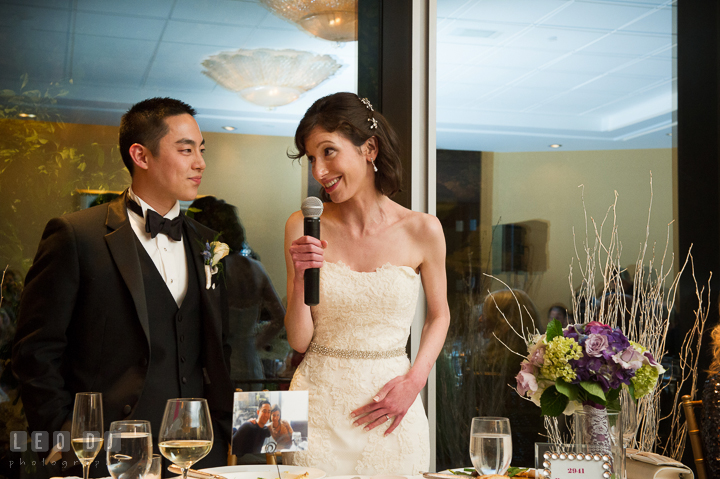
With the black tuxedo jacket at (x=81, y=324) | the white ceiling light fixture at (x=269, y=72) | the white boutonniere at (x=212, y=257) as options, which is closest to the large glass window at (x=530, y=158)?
the white ceiling light fixture at (x=269, y=72)

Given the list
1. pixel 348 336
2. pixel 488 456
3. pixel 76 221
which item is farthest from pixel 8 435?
pixel 488 456

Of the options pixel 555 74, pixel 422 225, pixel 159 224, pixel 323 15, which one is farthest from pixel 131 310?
pixel 555 74

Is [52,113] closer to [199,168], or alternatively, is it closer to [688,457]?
[199,168]

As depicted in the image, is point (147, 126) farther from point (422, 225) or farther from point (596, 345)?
point (596, 345)

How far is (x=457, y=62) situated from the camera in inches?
131

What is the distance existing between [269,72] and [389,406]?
1719 millimetres

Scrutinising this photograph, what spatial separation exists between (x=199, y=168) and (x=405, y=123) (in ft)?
4.04

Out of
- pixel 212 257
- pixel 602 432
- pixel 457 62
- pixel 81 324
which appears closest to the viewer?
pixel 602 432

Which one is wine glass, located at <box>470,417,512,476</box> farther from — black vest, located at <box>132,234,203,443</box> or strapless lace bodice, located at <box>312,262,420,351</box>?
black vest, located at <box>132,234,203,443</box>

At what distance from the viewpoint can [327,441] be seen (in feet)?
7.15

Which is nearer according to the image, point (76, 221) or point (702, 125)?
point (76, 221)

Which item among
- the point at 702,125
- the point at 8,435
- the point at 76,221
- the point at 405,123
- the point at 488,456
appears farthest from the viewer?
A: the point at 702,125

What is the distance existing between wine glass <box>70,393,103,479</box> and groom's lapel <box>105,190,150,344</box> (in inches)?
25.8

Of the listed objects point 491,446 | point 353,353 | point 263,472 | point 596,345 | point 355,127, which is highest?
point 355,127
